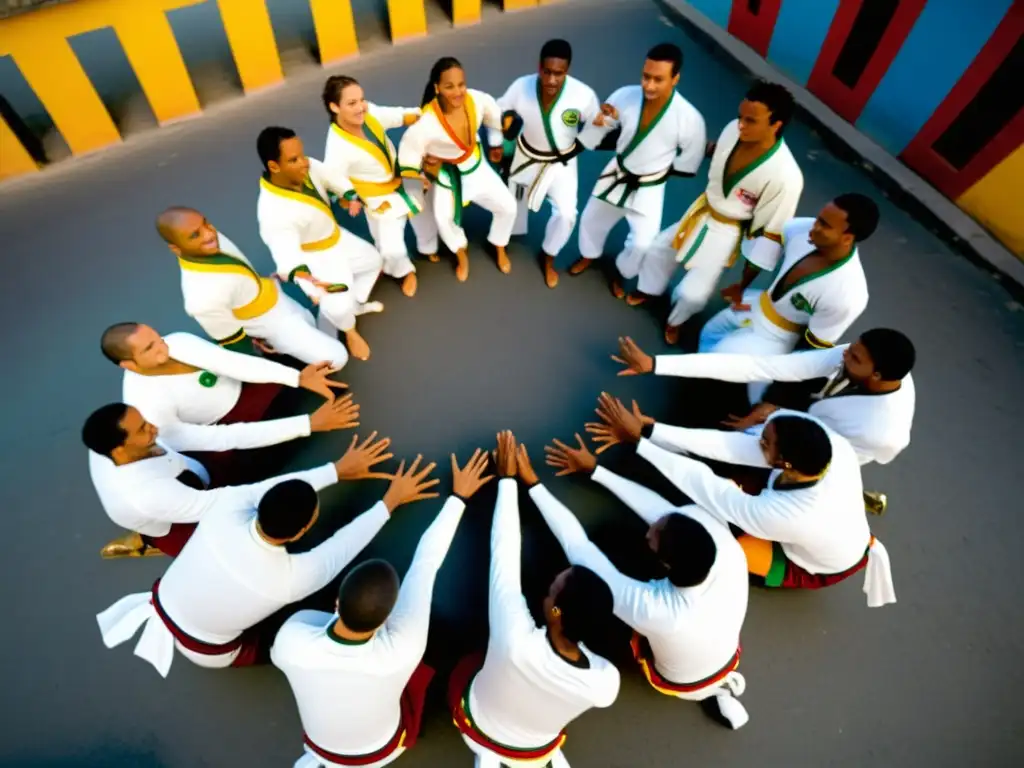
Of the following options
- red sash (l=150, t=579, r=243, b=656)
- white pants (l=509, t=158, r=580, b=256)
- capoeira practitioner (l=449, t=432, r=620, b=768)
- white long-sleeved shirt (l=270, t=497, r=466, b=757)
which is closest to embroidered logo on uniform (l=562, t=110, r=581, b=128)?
white pants (l=509, t=158, r=580, b=256)

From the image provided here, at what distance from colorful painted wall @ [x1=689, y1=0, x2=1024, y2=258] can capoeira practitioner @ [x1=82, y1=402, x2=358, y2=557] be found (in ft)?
14.1

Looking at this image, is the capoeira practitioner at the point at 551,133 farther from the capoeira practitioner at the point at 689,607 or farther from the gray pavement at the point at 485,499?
the capoeira practitioner at the point at 689,607

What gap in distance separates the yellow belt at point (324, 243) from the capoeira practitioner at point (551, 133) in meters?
1.04

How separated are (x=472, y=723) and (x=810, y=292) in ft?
6.95

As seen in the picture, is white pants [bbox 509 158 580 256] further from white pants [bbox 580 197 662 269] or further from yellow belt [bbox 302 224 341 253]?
yellow belt [bbox 302 224 341 253]

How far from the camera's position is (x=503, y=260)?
3625mm

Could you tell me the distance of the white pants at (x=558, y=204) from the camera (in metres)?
3.33

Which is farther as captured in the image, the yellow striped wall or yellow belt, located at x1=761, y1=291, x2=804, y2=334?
the yellow striped wall

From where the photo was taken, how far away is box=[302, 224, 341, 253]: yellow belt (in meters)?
2.94

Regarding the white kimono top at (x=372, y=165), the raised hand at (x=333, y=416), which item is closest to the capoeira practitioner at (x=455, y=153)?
the white kimono top at (x=372, y=165)

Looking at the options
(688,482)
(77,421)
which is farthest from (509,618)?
(77,421)

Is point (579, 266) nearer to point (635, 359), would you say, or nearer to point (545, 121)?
point (545, 121)

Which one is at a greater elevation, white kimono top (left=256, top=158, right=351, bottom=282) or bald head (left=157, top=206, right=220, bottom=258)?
bald head (left=157, top=206, right=220, bottom=258)

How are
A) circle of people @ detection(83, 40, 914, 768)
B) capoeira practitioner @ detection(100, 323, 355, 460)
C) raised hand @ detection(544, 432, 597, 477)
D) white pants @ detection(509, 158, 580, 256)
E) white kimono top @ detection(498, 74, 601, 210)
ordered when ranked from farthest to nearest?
1. white pants @ detection(509, 158, 580, 256)
2. white kimono top @ detection(498, 74, 601, 210)
3. raised hand @ detection(544, 432, 597, 477)
4. capoeira practitioner @ detection(100, 323, 355, 460)
5. circle of people @ detection(83, 40, 914, 768)
